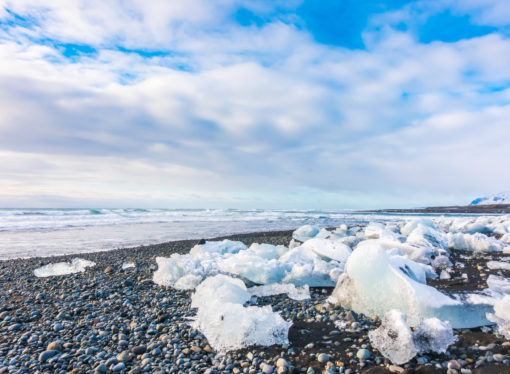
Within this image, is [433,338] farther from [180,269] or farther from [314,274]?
[180,269]

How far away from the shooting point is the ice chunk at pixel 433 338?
217 centimetres

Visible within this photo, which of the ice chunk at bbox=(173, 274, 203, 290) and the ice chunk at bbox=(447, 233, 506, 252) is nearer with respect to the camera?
the ice chunk at bbox=(173, 274, 203, 290)

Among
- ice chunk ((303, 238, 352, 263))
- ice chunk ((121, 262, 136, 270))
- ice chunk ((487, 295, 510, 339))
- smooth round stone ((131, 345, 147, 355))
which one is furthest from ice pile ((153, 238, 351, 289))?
ice chunk ((487, 295, 510, 339))

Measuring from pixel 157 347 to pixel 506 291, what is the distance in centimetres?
363

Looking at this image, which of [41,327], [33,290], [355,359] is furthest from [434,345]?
[33,290]

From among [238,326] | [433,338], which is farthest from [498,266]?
[238,326]

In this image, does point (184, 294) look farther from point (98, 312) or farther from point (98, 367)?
point (98, 367)

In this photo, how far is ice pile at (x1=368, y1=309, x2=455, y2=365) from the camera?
82.8 inches

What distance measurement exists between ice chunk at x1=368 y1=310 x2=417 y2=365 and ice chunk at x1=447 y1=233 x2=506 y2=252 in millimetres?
5661

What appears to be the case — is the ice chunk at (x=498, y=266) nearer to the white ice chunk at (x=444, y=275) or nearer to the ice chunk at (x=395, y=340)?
the white ice chunk at (x=444, y=275)

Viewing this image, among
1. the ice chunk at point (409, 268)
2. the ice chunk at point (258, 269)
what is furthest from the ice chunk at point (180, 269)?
the ice chunk at point (409, 268)

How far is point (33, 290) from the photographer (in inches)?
178

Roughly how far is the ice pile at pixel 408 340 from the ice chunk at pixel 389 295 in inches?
15.0

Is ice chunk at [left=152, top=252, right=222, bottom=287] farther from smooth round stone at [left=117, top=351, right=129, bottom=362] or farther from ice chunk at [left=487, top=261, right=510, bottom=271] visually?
ice chunk at [left=487, top=261, right=510, bottom=271]
